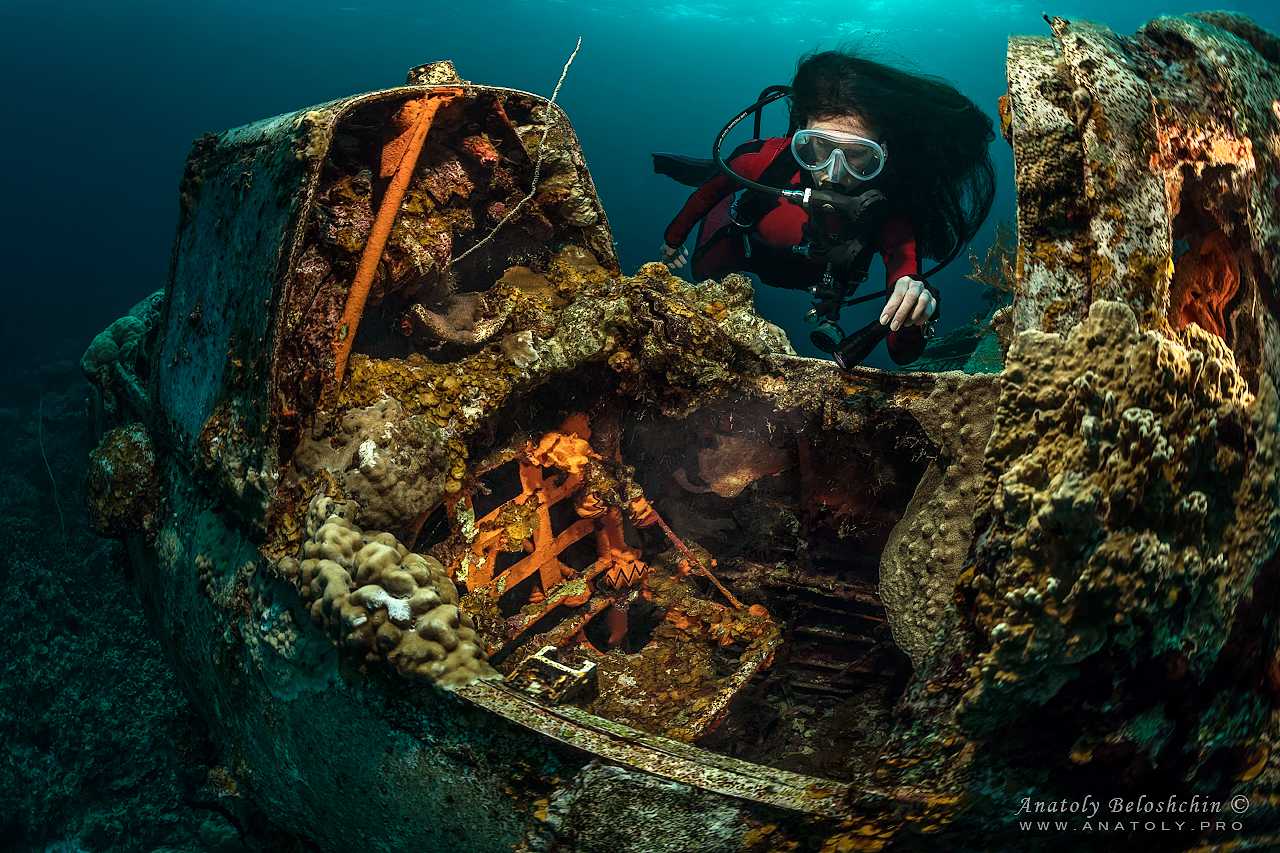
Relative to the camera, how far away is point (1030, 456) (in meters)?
1.44

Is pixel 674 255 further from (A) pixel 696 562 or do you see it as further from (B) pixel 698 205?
(A) pixel 696 562

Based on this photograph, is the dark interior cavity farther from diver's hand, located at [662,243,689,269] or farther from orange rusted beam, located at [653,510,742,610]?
diver's hand, located at [662,243,689,269]

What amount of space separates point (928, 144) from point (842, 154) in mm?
471

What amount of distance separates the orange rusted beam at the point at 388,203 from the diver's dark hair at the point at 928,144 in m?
2.24

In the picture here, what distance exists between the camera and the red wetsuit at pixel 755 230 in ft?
14.2

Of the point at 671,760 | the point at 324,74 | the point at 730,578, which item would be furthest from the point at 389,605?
the point at 324,74

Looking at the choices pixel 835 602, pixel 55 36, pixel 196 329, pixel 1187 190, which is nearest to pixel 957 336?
pixel 835 602

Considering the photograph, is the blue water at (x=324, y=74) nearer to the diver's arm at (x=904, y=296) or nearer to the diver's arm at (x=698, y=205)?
the diver's arm at (x=698, y=205)

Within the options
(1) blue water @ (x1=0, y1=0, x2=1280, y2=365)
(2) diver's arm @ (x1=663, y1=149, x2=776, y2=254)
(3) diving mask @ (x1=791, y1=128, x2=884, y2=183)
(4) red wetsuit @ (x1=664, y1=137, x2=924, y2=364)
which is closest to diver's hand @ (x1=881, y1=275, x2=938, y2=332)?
(4) red wetsuit @ (x1=664, y1=137, x2=924, y2=364)

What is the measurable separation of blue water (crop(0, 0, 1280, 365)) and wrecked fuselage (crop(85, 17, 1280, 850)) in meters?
23.0

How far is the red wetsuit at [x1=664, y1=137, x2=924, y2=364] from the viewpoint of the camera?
14.2 ft

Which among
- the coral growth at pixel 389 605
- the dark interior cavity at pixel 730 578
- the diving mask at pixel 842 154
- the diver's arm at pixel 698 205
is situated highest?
the diving mask at pixel 842 154

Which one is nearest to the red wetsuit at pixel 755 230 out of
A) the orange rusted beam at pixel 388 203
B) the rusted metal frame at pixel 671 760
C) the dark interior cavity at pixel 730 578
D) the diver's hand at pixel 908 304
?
the diver's hand at pixel 908 304

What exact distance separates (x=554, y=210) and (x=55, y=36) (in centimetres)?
4490
